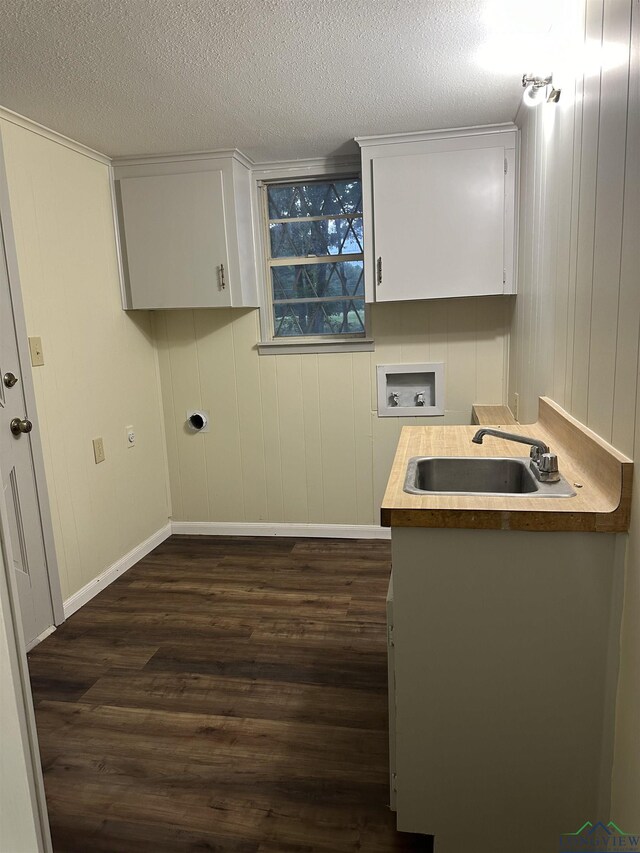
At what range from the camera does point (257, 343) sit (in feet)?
12.1

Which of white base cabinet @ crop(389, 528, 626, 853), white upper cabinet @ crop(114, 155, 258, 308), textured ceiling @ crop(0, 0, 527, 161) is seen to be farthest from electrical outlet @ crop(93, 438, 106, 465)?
white base cabinet @ crop(389, 528, 626, 853)

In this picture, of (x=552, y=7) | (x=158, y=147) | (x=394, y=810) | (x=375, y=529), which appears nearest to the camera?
(x=394, y=810)

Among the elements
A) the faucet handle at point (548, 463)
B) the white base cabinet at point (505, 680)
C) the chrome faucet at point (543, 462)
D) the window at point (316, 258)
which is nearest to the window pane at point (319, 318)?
the window at point (316, 258)

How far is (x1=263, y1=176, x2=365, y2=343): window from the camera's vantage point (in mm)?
3572

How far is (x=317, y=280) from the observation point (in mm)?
3658

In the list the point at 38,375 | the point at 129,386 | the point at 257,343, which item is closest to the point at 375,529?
the point at 257,343

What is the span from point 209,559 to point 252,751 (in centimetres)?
172

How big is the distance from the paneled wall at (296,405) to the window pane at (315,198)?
66cm

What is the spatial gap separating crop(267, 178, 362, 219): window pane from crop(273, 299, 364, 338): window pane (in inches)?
21.7

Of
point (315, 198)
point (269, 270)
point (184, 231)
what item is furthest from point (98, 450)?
point (315, 198)

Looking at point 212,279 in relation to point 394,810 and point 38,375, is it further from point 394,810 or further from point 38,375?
point 394,810

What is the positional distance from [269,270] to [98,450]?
4.98ft

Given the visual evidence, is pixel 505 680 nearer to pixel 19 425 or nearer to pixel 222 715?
pixel 222 715

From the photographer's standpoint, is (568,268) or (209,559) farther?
(209,559)
